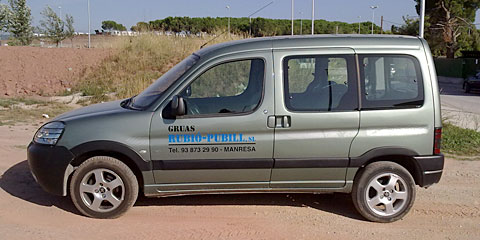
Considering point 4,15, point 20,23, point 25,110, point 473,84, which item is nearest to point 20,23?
point 20,23

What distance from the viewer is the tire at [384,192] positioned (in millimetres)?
4957

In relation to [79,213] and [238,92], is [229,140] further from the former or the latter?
[79,213]

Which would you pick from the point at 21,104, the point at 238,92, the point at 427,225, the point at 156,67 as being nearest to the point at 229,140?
the point at 238,92

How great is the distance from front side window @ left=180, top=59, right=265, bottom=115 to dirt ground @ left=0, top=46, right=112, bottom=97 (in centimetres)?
1343

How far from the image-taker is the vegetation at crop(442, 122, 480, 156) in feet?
27.7

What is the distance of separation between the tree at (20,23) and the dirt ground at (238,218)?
28121mm

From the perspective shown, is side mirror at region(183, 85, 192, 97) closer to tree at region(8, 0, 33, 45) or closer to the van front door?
the van front door

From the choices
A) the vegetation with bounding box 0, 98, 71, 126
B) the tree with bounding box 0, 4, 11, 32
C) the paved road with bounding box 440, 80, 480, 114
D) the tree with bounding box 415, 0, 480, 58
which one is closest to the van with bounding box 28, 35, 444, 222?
the vegetation with bounding box 0, 98, 71, 126

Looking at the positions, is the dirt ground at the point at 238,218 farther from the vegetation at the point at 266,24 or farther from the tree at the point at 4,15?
the vegetation at the point at 266,24

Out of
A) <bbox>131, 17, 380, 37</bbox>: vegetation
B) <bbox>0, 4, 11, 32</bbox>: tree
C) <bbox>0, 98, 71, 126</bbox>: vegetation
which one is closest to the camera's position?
<bbox>0, 98, 71, 126</bbox>: vegetation

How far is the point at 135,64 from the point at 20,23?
17.2 m

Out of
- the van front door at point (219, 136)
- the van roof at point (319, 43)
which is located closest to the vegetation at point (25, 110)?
the van front door at point (219, 136)

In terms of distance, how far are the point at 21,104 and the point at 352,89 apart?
1193 cm

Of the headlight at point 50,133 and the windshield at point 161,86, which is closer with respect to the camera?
the headlight at point 50,133
